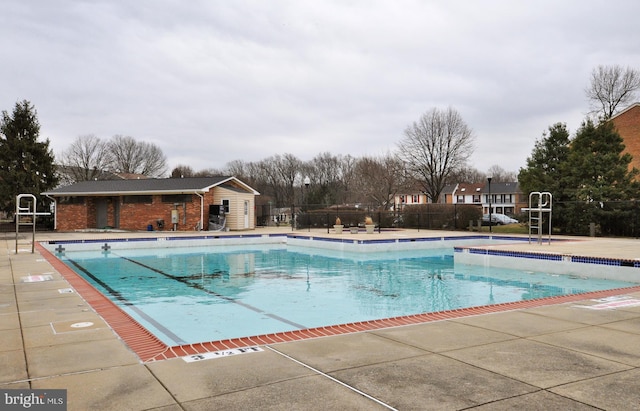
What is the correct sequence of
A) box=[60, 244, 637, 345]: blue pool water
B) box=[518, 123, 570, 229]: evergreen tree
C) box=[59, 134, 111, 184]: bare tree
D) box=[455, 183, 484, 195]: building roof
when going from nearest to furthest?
box=[60, 244, 637, 345]: blue pool water < box=[518, 123, 570, 229]: evergreen tree < box=[59, 134, 111, 184]: bare tree < box=[455, 183, 484, 195]: building roof

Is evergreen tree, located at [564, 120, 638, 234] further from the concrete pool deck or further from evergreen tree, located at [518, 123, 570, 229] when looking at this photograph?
the concrete pool deck

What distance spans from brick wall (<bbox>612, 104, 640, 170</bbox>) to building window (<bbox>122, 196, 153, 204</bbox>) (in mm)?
28044

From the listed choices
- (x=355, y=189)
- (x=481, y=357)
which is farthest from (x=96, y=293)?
(x=355, y=189)

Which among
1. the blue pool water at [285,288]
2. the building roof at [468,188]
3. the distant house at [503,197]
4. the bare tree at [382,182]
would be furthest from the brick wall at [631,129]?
the building roof at [468,188]

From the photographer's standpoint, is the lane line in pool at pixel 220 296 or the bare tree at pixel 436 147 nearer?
the lane line in pool at pixel 220 296

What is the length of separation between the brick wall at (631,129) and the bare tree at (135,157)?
170 feet

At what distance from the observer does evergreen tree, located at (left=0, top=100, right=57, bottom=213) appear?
29453mm

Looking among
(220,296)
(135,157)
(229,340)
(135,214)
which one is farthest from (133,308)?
(135,157)

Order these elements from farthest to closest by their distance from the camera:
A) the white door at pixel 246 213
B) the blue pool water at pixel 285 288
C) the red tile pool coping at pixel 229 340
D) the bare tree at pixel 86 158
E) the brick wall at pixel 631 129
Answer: the bare tree at pixel 86 158, the white door at pixel 246 213, the brick wall at pixel 631 129, the blue pool water at pixel 285 288, the red tile pool coping at pixel 229 340

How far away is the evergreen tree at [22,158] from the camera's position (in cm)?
2945

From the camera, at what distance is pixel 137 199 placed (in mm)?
27047

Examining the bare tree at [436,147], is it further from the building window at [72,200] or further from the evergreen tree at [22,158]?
the evergreen tree at [22,158]

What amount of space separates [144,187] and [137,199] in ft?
2.61

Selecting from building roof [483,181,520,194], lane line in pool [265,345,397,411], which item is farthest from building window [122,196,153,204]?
building roof [483,181,520,194]
